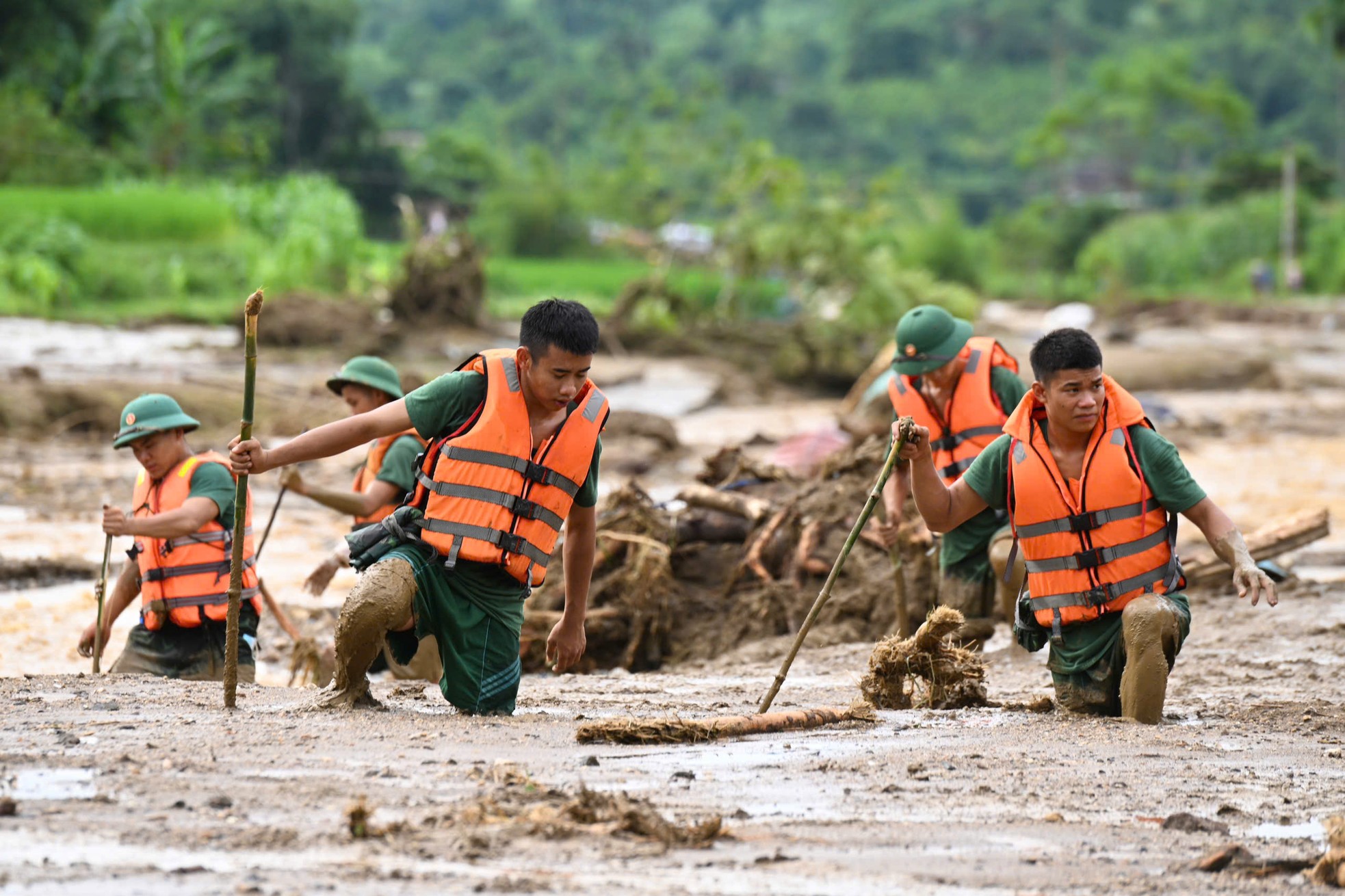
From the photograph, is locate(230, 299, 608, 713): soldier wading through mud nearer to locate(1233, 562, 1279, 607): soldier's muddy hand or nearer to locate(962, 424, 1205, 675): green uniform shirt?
locate(962, 424, 1205, 675): green uniform shirt

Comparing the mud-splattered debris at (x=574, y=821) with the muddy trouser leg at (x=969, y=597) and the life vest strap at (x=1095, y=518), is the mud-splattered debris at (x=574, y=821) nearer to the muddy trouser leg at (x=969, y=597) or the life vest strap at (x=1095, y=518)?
the life vest strap at (x=1095, y=518)

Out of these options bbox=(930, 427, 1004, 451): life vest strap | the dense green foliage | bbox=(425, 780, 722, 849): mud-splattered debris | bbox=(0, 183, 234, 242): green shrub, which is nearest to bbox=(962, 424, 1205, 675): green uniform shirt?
bbox=(930, 427, 1004, 451): life vest strap

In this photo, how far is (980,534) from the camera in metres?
8.21

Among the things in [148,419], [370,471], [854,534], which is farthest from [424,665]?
[854,534]

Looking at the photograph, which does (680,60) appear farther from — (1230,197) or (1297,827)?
(1297,827)

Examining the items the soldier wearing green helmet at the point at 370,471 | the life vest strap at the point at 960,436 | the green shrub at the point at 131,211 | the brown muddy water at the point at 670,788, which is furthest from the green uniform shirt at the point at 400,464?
the green shrub at the point at 131,211

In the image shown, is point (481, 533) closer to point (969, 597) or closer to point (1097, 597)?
point (1097, 597)

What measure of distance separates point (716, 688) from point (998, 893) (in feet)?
12.0

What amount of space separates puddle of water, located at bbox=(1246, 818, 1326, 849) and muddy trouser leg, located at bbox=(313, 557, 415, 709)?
2.80 meters

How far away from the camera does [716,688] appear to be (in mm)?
7348

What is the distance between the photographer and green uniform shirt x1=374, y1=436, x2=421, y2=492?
7477 mm

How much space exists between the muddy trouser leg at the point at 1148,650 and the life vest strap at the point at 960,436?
2035 mm

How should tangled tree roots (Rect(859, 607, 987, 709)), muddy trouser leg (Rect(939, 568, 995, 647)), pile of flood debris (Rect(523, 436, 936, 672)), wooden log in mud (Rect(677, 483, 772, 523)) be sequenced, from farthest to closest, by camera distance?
1. wooden log in mud (Rect(677, 483, 772, 523))
2. pile of flood debris (Rect(523, 436, 936, 672))
3. muddy trouser leg (Rect(939, 568, 995, 647))
4. tangled tree roots (Rect(859, 607, 987, 709))

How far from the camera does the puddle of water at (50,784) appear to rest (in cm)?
427
